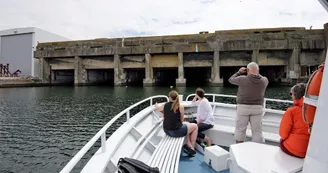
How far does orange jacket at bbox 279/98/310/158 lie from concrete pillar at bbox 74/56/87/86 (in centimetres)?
4266

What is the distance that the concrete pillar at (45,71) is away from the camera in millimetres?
42625

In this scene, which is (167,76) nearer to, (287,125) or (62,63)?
(62,63)

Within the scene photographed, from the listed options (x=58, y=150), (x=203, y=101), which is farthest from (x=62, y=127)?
(x=203, y=101)

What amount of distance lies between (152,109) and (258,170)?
11.2 ft

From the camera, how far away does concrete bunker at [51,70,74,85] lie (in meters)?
45.0

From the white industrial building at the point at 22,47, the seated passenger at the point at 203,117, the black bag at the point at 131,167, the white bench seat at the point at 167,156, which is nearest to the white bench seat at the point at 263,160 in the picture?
the white bench seat at the point at 167,156

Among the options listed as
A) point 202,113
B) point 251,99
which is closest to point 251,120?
point 251,99

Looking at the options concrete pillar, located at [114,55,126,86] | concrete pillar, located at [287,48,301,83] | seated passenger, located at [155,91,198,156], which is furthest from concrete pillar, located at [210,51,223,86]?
seated passenger, located at [155,91,198,156]

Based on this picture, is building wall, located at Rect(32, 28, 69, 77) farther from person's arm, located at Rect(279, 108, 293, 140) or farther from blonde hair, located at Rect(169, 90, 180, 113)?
person's arm, located at Rect(279, 108, 293, 140)

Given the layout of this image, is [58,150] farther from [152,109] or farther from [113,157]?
[113,157]

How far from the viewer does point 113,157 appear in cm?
288

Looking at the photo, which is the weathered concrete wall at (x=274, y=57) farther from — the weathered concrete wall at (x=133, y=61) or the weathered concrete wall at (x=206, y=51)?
the weathered concrete wall at (x=133, y=61)

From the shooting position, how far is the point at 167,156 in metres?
3.20

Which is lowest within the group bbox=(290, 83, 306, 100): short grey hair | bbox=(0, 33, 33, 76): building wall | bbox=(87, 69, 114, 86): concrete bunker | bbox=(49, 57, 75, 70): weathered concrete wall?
bbox=(290, 83, 306, 100): short grey hair
